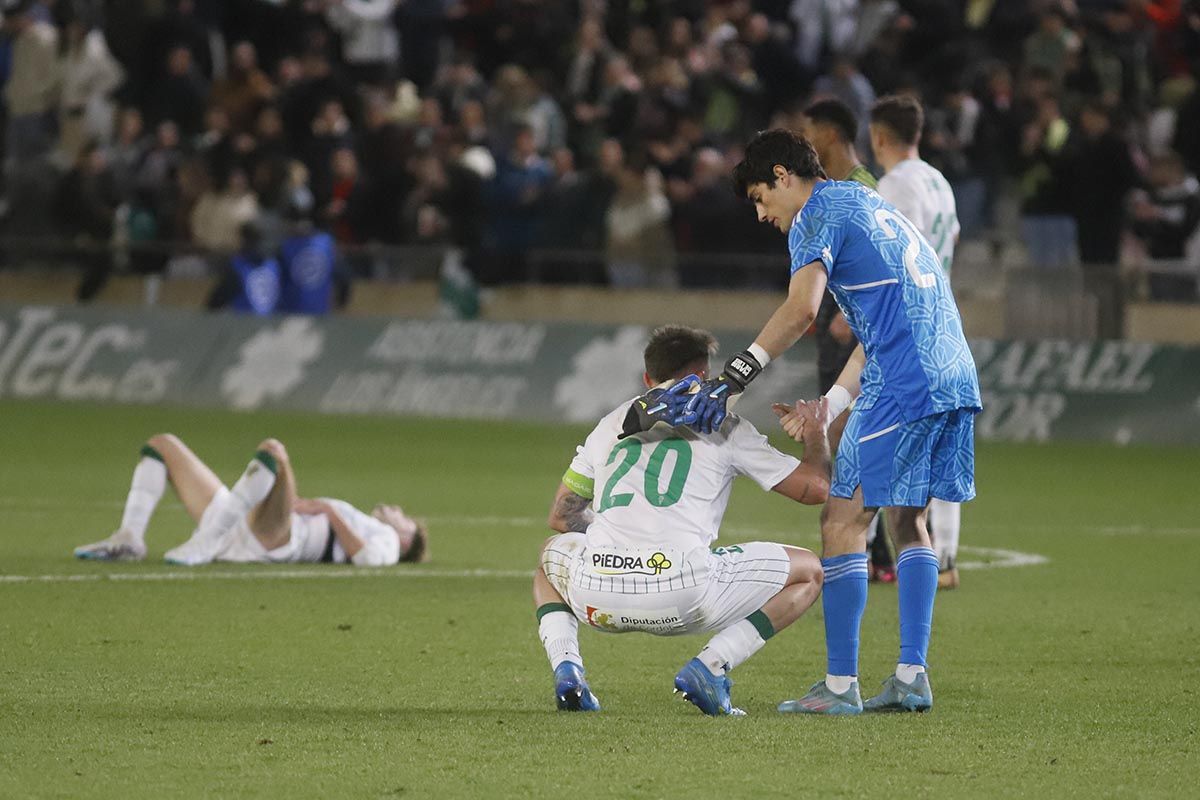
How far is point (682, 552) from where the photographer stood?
697cm

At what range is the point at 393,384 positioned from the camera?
21.3m

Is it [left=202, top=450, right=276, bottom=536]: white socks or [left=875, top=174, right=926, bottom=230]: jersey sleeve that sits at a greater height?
[left=875, top=174, right=926, bottom=230]: jersey sleeve

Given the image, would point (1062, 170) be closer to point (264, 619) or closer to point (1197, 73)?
point (1197, 73)

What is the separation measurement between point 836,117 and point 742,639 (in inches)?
157

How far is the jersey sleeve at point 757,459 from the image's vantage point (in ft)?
23.1

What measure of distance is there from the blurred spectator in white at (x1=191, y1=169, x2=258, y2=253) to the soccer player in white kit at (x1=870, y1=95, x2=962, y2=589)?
13368 millimetres

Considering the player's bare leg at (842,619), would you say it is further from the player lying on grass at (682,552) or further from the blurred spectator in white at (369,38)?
the blurred spectator in white at (369,38)

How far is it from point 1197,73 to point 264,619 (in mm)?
14672

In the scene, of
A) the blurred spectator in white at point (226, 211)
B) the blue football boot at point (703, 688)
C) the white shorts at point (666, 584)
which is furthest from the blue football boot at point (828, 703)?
the blurred spectator in white at point (226, 211)

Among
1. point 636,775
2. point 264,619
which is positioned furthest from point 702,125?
point 636,775

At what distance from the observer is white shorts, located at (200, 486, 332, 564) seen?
1152 centimetres

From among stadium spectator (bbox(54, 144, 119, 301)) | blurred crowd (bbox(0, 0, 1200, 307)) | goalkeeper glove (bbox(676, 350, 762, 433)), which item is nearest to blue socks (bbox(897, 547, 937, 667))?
goalkeeper glove (bbox(676, 350, 762, 433))

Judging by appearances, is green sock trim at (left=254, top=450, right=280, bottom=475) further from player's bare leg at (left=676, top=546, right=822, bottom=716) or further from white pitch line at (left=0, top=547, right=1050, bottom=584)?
player's bare leg at (left=676, top=546, right=822, bottom=716)

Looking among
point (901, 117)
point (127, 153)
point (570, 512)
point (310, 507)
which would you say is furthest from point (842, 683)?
point (127, 153)
